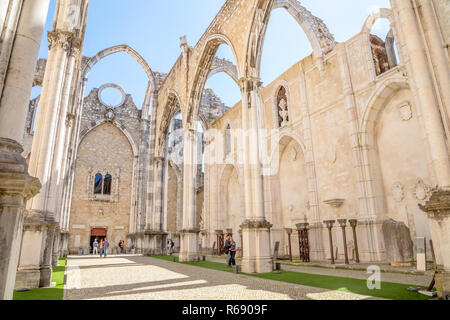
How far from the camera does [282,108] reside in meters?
15.6

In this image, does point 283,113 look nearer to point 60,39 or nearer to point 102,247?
point 60,39

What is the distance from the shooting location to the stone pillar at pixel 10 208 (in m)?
2.42

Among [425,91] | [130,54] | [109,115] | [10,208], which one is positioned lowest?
[10,208]

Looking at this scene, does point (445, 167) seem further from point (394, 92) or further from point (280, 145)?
point (280, 145)

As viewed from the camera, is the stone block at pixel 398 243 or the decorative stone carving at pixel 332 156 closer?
the stone block at pixel 398 243

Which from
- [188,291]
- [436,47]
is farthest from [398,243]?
[188,291]

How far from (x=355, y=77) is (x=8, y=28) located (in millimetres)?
11514

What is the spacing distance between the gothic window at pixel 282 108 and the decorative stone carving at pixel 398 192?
6209 mm

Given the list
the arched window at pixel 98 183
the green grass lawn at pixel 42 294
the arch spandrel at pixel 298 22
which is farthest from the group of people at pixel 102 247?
the arch spandrel at pixel 298 22

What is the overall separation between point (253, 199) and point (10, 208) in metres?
7.13

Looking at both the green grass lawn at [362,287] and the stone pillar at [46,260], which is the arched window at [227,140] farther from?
the stone pillar at [46,260]

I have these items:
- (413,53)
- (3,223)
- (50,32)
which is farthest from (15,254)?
(50,32)

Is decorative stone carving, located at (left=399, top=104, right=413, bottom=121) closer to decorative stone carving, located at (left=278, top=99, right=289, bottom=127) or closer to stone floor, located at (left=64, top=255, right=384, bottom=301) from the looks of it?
decorative stone carving, located at (left=278, top=99, right=289, bottom=127)

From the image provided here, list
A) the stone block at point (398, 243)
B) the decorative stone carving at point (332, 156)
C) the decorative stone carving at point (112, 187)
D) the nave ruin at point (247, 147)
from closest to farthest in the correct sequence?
the nave ruin at point (247, 147) < the stone block at point (398, 243) < the decorative stone carving at point (332, 156) < the decorative stone carving at point (112, 187)
